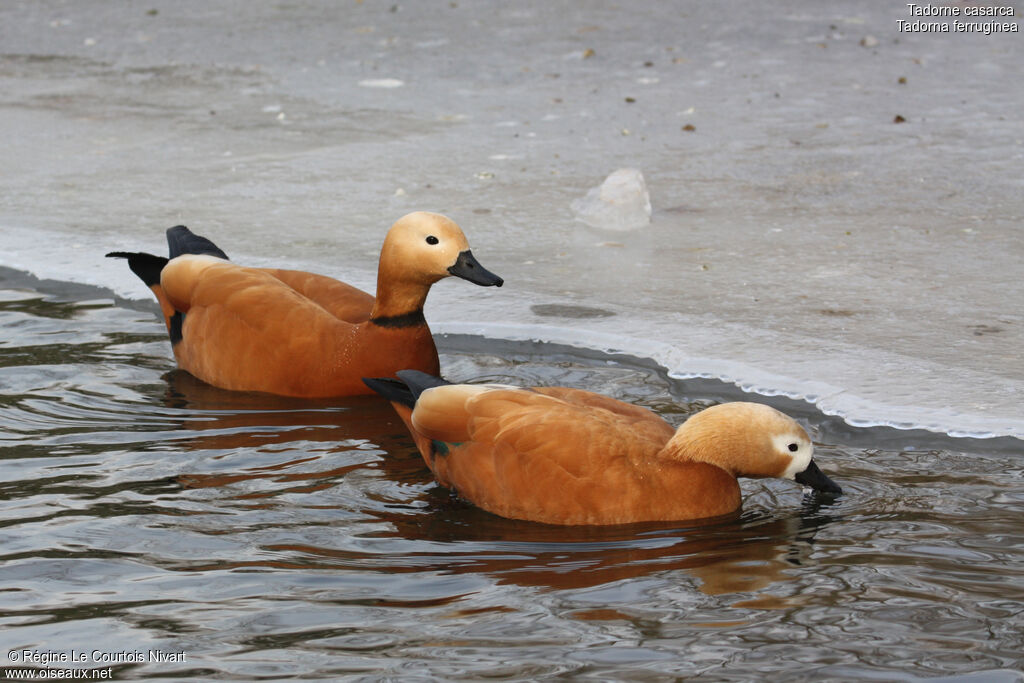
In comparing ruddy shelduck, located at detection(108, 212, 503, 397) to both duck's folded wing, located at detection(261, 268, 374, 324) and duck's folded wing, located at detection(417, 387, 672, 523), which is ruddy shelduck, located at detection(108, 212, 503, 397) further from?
duck's folded wing, located at detection(417, 387, 672, 523)

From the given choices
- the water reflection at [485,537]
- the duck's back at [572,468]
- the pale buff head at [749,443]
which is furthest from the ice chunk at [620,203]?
the pale buff head at [749,443]

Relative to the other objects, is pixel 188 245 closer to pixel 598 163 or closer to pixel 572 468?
pixel 572 468

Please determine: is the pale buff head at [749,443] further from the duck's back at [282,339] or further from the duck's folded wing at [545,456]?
the duck's back at [282,339]

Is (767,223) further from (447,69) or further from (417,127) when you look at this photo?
(447,69)

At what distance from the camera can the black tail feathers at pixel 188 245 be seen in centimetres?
640

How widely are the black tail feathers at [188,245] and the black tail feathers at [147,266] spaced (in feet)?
0.32

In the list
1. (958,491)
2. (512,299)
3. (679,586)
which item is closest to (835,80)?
(512,299)

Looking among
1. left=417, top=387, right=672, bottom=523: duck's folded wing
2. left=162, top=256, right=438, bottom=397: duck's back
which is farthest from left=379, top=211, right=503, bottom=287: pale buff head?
left=417, top=387, right=672, bottom=523: duck's folded wing

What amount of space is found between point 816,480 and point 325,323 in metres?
2.12

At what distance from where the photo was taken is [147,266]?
20.9 feet

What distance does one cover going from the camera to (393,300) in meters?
5.51

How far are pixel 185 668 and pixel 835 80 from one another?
8494mm

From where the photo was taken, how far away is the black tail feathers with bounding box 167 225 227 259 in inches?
252

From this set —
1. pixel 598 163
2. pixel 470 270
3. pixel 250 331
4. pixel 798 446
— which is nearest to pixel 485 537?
pixel 798 446
